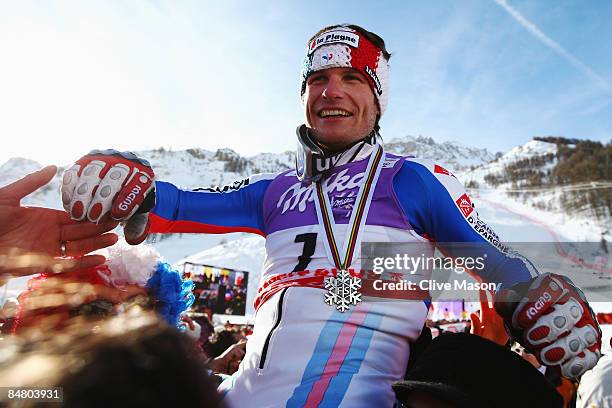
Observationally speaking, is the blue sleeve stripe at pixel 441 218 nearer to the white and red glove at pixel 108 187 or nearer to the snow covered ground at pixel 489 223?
the white and red glove at pixel 108 187

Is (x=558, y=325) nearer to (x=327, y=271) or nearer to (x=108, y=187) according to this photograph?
(x=327, y=271)

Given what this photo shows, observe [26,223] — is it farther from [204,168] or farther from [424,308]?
[204,168]

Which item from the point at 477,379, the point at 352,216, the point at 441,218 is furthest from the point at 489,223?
the point at 477,379

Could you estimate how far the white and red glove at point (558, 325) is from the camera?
55.9 inches

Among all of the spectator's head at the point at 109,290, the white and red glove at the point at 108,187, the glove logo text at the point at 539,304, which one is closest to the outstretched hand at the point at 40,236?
the white and red glove at the point at 108,187

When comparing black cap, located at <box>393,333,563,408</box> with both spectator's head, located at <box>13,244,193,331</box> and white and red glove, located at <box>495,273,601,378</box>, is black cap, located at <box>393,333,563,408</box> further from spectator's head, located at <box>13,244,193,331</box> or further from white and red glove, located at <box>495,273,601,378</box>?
spectator's head, located at <box>13,244,193,331</box>

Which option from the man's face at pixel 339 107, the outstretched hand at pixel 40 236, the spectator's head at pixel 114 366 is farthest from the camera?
the man's face at pixel 339 107

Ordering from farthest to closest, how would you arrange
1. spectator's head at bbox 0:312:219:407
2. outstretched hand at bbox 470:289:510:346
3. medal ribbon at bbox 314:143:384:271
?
outstretched hand at bbox 470:289:510:346
medal ribbon at bbox 314:143:384:271
spectator's head at bbox 0:312:219:407

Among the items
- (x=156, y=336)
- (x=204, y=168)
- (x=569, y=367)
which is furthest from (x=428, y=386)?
(x=204, y=168)

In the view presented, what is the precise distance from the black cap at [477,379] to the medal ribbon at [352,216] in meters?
0.49

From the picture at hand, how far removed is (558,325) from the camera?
4.71 feet

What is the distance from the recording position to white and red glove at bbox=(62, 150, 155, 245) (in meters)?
1.63

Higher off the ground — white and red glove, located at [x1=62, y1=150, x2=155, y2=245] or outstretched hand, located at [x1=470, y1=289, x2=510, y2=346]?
white and red glove, located at [x1=62, y1=150, x2=155, y2=245]

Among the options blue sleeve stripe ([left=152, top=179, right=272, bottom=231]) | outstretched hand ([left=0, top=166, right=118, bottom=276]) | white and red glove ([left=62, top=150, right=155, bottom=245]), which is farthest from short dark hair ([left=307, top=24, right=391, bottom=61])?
outstretched hand ([left=0, top=166, right=118, bottom=276])
